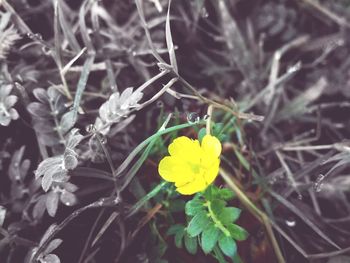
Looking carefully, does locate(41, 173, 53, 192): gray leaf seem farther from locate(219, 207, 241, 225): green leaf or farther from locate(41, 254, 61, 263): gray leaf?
locate(219, 207, 241, 225): green leaf

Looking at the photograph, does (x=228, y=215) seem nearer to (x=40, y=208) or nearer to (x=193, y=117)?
(x=193, y=117)

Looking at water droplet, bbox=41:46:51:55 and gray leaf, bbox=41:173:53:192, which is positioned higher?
water droplet, bbox=41:46:51:55

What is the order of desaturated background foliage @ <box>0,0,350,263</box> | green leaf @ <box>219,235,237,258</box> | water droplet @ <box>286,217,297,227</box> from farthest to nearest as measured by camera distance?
1. water droplet @ <box>286,217,297,227</box>
2. desaturated background foliage @ <box>0,0,350,263</box>
3. green leaf @ <box>219,235,237,258</box>

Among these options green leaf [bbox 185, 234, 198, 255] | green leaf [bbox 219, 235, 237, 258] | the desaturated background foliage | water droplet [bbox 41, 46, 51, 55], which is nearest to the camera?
green leaf [bbox 219, 235, 237, 258]

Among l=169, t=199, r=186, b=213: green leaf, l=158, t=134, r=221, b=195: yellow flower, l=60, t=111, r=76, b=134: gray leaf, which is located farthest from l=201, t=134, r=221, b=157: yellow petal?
l=60, t=111, r=76, b=134: gray leaf

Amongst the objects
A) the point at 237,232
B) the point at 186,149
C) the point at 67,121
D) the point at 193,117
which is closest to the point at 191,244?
the point at 237,232

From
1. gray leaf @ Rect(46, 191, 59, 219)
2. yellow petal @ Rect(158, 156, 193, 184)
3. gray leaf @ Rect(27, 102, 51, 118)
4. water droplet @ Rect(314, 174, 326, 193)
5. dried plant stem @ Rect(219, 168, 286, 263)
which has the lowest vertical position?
dried plant stem @ Rect(219, 168, 286, 263)
